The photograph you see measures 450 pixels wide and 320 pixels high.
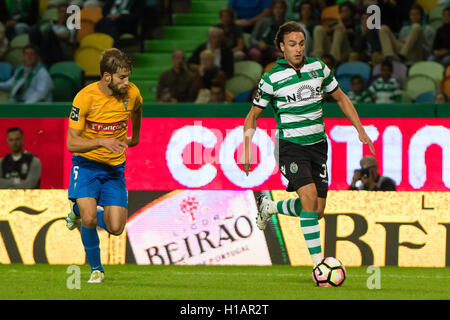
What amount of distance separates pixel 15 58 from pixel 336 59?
512 centimetres

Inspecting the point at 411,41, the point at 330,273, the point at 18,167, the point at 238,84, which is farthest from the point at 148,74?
the point at 330,273

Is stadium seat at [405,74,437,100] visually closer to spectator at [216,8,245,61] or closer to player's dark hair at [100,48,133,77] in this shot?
spectator at [216,8,245,61]

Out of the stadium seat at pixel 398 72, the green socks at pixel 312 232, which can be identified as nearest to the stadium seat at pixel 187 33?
the stadium seat at pixel 398 72

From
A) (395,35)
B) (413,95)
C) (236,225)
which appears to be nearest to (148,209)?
(236,225)

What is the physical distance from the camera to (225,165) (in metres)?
13.4

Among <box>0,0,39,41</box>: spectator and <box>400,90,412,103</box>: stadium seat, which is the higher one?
<box>0,0,39,41</box>: spectator

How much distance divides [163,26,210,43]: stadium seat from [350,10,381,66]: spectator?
2623 millimetres

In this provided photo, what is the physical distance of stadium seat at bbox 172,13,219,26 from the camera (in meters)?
16.8

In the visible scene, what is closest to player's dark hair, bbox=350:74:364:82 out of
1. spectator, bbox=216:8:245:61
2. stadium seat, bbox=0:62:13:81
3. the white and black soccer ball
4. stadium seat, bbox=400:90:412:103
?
stadium seat, bbox=400:90:412:103

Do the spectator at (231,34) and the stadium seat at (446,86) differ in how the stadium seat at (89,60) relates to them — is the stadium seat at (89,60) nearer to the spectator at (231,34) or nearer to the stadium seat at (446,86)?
the spectator at (231,34)

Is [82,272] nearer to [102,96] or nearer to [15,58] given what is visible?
[102,96]

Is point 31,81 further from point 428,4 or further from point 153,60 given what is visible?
point 428,4

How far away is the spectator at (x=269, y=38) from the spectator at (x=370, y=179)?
325 centimetres

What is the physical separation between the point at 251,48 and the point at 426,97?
→ 2831 mm
